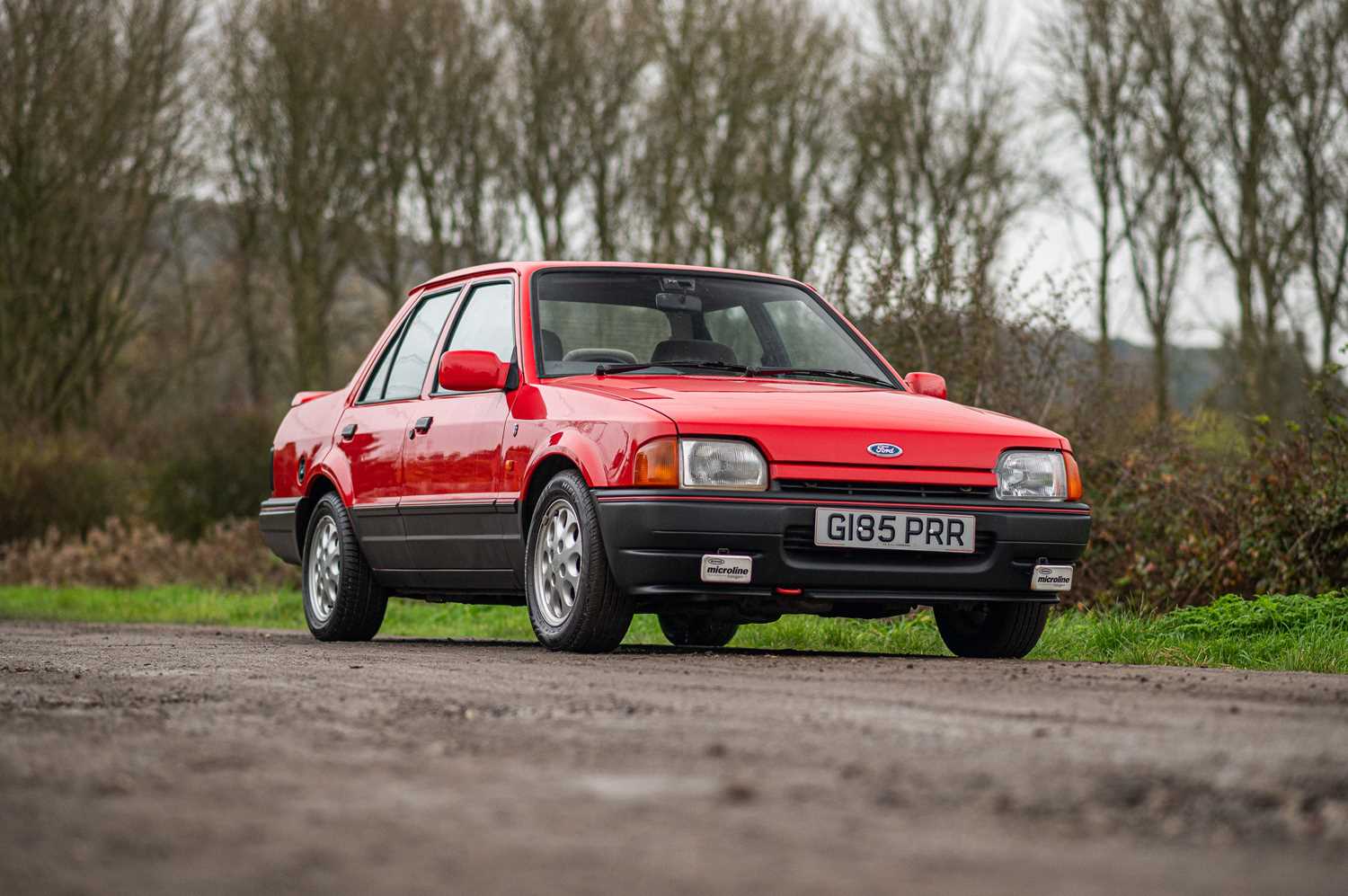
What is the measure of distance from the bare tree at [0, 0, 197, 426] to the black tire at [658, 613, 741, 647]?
18.9m

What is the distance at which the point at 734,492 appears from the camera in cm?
689

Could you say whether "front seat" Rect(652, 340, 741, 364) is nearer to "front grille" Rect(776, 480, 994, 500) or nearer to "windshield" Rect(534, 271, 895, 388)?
"windshield" Rect(534, 271, 895, 388)

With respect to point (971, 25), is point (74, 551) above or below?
below

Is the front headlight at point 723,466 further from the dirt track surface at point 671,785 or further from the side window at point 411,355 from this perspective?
the side window at point 411,355

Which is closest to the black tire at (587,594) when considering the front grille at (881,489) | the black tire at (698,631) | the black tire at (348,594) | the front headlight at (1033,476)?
the front grille at (881,489)

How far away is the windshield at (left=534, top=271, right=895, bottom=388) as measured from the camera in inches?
319

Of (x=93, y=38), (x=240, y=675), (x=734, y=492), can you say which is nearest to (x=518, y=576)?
(x=734, y=492)

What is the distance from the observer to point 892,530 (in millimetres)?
7039

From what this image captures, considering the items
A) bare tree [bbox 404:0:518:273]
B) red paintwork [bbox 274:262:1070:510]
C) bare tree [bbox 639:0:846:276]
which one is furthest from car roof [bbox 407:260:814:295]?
bare tree [bbox 404:0:518:273]

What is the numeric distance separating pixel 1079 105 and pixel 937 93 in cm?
267

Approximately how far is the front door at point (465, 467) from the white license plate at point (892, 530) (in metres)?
1.65

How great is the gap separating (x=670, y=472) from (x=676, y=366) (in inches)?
48.5

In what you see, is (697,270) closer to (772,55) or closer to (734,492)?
(734,492)

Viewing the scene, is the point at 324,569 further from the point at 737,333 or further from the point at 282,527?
the point at 737,333
